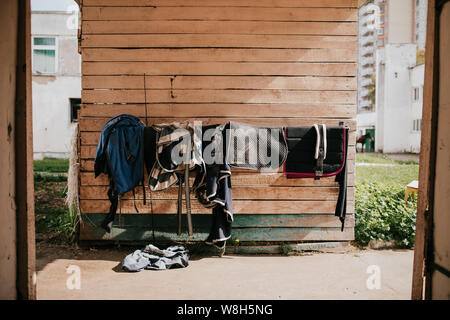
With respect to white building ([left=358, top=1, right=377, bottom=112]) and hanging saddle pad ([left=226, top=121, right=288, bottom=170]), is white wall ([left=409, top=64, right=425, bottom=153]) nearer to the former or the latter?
hanging saddle pad ([left=226, top=121, right=288, bottom=170])

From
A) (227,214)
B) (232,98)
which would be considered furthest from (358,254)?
(232,98)

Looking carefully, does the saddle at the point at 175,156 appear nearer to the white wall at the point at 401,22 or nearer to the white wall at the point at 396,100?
the white wall at the point at 396,100

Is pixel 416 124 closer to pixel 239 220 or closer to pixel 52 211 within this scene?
pixel 239 220

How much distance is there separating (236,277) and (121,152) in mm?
2059

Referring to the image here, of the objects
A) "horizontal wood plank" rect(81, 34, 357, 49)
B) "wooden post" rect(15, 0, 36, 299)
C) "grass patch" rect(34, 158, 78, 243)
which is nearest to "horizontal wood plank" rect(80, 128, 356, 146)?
"grass patch" rect(34, 158, 78, 243)

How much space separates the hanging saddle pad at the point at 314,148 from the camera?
15.0ft

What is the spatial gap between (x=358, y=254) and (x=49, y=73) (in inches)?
691

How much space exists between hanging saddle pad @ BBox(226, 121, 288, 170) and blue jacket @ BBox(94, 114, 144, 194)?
1.19 m

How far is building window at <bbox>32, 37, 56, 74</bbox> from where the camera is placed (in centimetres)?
1759

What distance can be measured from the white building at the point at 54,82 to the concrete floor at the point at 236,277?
14.7 metres

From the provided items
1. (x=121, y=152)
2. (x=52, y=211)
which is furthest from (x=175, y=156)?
(x=52, y=211)

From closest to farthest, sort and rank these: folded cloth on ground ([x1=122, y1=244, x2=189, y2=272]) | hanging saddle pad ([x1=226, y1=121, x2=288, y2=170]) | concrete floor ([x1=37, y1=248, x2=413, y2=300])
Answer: concrete floor ([x1=37, y1=248, x2=413, y2=300]) → folded cloth on ground ([x1=122, y1=244, x2=189, y2=272]) → hanging saddle pad ([x1=226, y1=121, x2=288, y2=170])

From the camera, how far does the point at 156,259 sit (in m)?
4.31

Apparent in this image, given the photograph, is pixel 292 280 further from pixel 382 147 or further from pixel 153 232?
pixel 382 147
